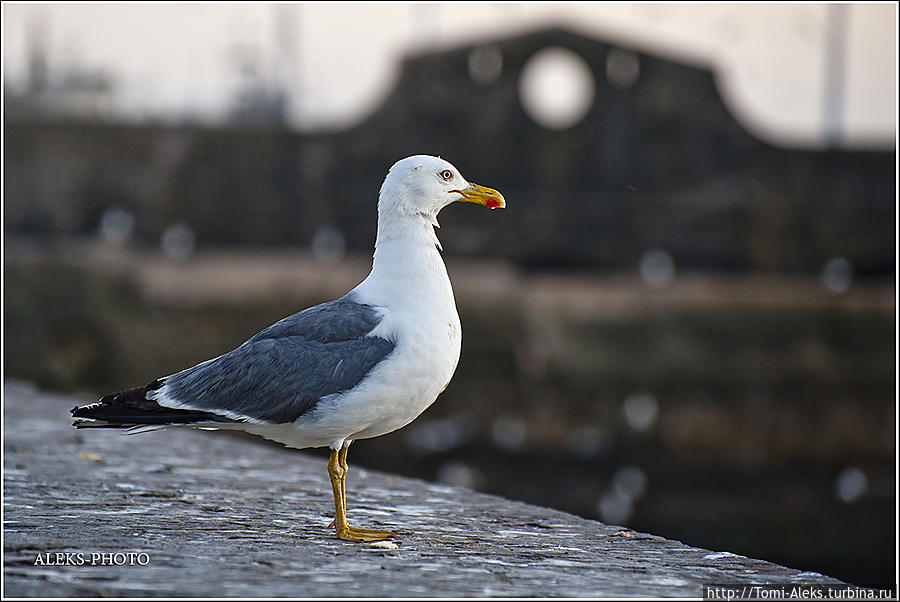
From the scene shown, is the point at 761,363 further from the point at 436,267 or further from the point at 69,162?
the point at 436,267

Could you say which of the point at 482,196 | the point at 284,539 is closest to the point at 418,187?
the point at 482,196

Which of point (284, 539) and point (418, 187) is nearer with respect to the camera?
point (284, 539)

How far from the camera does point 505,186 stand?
51.2ft

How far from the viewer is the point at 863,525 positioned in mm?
13695

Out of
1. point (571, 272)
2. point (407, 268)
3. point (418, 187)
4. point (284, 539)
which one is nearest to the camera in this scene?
point (284, 539)

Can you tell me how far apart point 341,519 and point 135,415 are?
2.35 ft

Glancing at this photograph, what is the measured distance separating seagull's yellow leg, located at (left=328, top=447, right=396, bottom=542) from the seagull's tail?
377 mm

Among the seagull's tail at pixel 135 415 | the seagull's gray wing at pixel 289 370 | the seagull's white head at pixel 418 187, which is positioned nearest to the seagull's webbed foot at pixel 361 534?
the seagull's gray wing at pixel 289 370

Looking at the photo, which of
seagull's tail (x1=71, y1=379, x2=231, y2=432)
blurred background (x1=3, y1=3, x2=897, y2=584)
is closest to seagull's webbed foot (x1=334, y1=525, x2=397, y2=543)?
seagull's tail (x1=71, y1=379, x2=231, y2=432)

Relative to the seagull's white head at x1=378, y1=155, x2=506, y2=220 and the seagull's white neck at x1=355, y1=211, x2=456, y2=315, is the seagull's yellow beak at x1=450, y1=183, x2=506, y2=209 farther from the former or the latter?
the seagull's white neck at x1=355, y1=211, x2=456, y2=315

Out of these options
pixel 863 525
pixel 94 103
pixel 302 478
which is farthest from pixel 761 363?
pixel 94 103

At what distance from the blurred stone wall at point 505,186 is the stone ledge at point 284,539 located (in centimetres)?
1025

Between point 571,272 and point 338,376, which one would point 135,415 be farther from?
point 571,272

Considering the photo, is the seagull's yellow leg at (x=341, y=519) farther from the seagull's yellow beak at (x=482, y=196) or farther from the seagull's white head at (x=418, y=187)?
the seagull's yellow beak at (x=482, y=196)
